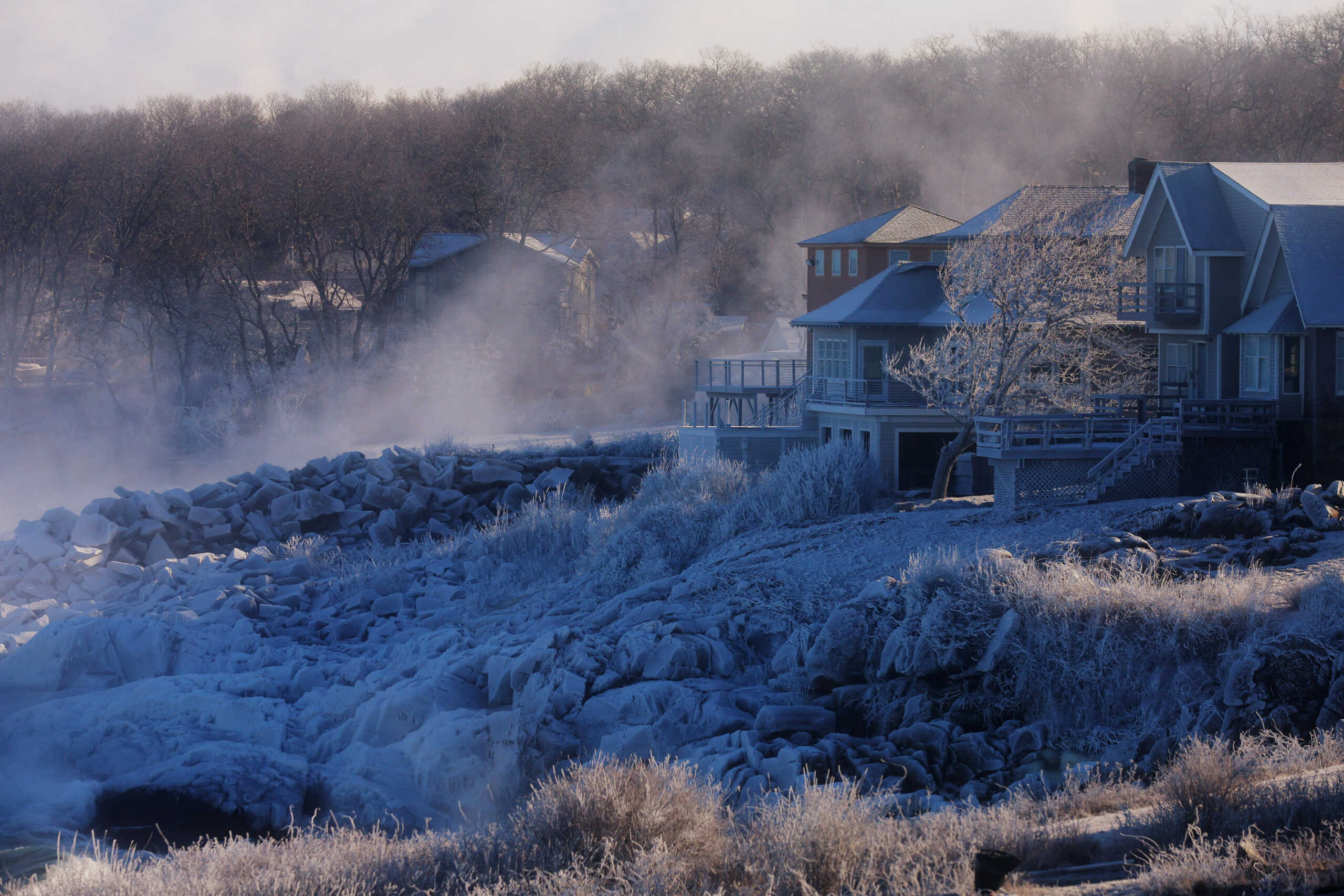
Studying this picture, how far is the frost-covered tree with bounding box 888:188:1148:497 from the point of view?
2684 cm

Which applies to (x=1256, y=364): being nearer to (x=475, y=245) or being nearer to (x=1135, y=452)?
(x=1135, y=452)

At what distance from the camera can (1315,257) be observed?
2517 cm

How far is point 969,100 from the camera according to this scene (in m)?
76.8

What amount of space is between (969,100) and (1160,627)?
227ft

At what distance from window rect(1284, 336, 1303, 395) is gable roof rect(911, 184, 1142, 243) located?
6757 millimetres

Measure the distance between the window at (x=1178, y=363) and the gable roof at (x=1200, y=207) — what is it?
107 inches

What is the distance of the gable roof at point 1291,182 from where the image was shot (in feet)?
87.9

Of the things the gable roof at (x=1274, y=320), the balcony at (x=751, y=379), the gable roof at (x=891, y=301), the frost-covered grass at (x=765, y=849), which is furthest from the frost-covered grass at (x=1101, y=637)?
the balcony at (x=751, y=379)

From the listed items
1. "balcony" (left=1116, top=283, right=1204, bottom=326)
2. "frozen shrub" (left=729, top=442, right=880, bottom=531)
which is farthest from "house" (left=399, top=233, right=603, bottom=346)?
"frozen shrub" (left=729, top=442, right=880, bottom=531)

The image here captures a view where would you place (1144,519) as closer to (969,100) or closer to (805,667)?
(805,667)

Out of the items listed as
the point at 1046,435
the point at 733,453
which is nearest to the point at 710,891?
the point at 1046,435

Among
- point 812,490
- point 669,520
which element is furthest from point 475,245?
point 669,520

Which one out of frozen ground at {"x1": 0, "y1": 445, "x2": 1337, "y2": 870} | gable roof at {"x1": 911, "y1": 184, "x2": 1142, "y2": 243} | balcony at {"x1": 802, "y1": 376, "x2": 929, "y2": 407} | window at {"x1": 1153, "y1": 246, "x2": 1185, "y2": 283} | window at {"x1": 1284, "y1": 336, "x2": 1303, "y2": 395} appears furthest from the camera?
balcony at {"x1": 802, "y1": 376, "x2": 929, "y2": 407}

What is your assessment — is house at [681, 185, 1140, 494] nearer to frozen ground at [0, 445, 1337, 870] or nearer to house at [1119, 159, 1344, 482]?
house at [1119, 159, 1344, 482]
